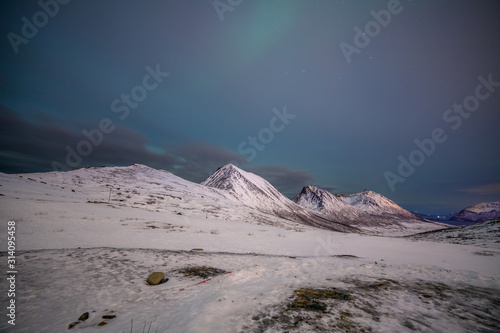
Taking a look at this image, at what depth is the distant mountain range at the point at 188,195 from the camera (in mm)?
44594

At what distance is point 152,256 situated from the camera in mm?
8375

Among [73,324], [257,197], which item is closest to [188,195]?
[73,324]

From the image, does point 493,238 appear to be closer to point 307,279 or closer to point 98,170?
point 307,279

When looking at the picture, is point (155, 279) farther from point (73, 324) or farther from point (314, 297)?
point (314, 297)

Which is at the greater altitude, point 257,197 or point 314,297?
point 257,197

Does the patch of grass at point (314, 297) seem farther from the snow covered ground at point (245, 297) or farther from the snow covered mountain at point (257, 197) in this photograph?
the snow covered mountain at point (257, 197)

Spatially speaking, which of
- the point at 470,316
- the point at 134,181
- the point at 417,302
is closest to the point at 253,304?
the point at 417,302

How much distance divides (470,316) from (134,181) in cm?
8520

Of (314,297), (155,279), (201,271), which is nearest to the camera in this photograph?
(314,297)

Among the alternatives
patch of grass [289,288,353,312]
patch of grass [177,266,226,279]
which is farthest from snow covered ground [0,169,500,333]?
patch of grass [177,266,226,279]

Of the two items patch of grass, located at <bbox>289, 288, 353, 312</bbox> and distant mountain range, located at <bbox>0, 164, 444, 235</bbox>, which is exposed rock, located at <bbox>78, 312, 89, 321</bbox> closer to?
patch of grass, located at <bbox>289, 288, 353, 312</bbox>

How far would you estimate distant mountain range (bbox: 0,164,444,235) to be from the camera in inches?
1756

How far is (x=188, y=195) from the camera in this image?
69.6m

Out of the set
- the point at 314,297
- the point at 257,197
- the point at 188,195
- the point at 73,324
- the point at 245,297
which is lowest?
the point at 73,324
